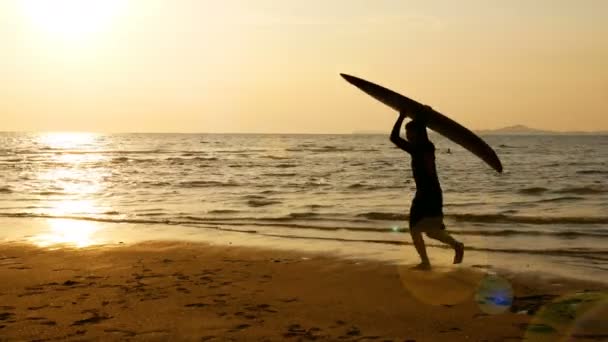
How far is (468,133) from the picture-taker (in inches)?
319

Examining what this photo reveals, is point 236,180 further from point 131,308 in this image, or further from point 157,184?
point 131,308

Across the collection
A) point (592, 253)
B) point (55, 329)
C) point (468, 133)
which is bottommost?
point (592, 253)

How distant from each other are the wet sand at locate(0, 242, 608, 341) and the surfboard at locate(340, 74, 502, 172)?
160 centimetres

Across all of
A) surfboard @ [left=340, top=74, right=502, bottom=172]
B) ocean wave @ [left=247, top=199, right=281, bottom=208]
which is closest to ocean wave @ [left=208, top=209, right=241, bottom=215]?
ocean wave @ [left=247, top=199, right=281, bottom=208]

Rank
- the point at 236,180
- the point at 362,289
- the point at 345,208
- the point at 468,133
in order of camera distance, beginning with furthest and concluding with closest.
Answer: the point at 236,180, the point at 345,208, the point at 468,133, the point at 362,289

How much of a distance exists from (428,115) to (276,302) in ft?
10.0

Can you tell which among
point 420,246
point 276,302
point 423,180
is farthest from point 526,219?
point 276,302

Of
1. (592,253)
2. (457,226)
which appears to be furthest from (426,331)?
(457,226)

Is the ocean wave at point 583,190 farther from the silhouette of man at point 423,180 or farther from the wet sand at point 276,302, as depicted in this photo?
the silhouette of man at point 423,180

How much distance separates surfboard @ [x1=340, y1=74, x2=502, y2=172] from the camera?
771 centimetres

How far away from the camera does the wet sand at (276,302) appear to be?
5.24 meters

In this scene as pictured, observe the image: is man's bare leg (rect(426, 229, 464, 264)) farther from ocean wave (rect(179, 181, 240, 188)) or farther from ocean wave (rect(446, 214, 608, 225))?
ocean wave (rect(179, 181, 240, 188))

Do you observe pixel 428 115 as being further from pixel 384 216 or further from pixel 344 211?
pixel 344 211

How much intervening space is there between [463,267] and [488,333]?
3.20 meters
